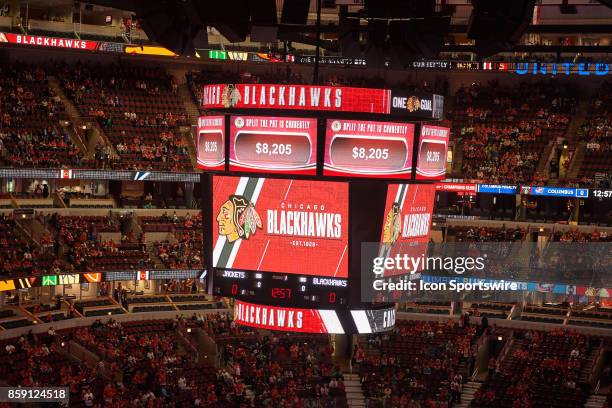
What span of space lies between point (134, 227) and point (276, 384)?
10.7m

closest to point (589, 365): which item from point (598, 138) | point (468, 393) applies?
point (468, 393)

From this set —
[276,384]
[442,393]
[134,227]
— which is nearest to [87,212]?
[134,227]

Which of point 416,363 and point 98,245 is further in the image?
point 98,245

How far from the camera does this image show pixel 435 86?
45.6 meters

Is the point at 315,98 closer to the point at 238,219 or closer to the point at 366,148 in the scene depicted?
the point at 366,148

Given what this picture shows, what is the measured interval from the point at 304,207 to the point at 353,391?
15029mm

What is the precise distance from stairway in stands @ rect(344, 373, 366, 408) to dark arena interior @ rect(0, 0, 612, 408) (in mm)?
114

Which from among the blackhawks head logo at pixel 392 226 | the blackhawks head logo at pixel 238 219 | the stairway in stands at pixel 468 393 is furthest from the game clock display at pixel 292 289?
the stairway in stands at pixel 468 393

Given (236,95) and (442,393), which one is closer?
(236,95)

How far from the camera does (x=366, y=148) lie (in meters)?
17.9

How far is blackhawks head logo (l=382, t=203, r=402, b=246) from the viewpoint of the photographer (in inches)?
715

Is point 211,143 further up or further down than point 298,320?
further up

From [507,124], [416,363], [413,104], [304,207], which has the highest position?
[413,104]

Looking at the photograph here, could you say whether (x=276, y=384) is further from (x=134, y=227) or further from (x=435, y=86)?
(x=435, y=86)
